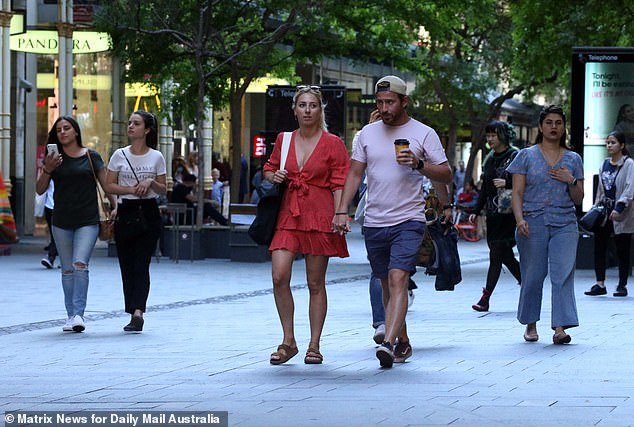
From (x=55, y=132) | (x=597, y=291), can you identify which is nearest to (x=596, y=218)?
(x=597, y=291)

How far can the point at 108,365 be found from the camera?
1002 cm

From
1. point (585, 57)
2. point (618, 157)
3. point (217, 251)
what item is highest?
point (585, 57)

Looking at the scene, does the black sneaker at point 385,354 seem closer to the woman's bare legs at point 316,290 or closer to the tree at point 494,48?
the woman's bare legs at point 316,290

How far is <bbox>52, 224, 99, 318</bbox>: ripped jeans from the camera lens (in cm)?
1265

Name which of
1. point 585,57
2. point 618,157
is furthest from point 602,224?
point 585,57

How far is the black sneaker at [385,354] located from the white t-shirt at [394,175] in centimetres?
79

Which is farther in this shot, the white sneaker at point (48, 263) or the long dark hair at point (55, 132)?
the white sneaker at point (48, 263)

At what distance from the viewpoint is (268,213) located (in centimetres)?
1009

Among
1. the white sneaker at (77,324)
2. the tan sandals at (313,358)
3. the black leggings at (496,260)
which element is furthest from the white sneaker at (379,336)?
the black leggings at (496,260)

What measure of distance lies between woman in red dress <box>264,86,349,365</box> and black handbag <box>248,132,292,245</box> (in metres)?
0.04

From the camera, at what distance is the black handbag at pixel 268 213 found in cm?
1005

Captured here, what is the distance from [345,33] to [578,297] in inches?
448

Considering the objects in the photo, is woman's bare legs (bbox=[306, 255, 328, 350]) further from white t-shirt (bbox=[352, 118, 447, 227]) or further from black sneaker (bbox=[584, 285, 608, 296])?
black sneaker (bbox=[584, 285, 608, 296])

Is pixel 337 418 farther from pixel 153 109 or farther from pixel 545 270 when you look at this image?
pixel 153 109
